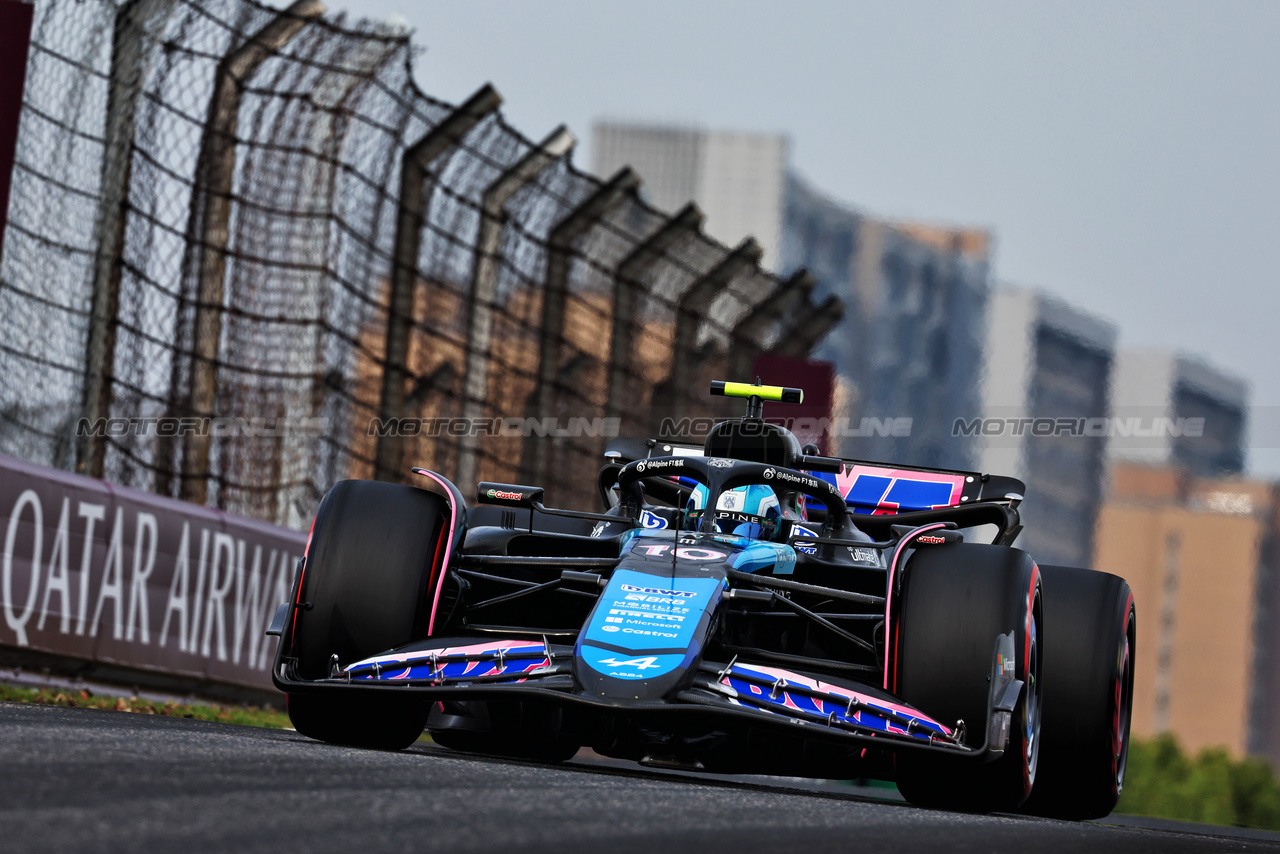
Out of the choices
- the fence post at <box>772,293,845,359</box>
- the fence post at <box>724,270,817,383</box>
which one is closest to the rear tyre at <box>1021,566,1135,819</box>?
the fence post at <box>724,270,817,383</box>

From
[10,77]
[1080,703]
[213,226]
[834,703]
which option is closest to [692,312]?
[213,226]

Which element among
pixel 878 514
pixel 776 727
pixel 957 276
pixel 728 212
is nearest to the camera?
pixel 776 727

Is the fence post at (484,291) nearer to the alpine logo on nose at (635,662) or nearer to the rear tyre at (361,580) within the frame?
the rear tyre at (361,580)

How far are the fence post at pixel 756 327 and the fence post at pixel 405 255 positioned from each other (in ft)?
11.0

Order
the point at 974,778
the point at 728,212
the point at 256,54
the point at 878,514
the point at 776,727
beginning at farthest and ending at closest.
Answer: the point at 728,212 → the point at 256,54 → the point at 878,514 → the point at 974,778 → the point at 776,727

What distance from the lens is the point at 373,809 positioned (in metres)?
3.91

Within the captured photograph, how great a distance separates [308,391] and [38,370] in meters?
1.89

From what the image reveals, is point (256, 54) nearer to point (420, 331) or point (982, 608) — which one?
point (420, 331)

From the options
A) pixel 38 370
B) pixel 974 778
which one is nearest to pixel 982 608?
pixel 974 778

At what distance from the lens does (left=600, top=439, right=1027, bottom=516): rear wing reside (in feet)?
28.8

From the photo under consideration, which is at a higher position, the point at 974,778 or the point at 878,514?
the point at 878,514

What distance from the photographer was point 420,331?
38.2ft

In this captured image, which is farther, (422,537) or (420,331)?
(420,331)

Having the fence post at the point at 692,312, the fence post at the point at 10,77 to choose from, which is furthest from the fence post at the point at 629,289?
the fence post at the point at 10,77
